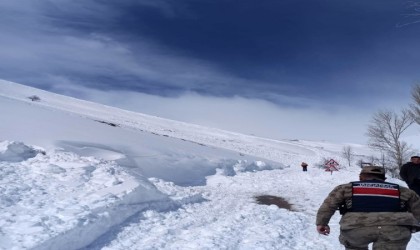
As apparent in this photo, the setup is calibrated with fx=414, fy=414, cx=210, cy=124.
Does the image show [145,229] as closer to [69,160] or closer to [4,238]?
[4,238]

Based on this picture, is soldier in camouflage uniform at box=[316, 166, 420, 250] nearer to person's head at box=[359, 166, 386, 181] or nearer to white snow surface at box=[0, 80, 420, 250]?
person's head at box=[359, 166, 386, 181]

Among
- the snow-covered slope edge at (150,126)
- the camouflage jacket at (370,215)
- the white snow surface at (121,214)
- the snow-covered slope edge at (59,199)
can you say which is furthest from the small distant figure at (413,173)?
the snow-covered slope edge at (150,126)

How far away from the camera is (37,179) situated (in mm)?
10430

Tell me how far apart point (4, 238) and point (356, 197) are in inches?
204

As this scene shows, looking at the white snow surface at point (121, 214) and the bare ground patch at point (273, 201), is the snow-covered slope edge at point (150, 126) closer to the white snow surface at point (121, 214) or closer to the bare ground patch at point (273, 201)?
the bare ground patch at point (273, 201)

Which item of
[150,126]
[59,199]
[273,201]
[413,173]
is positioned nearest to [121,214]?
[59,199]

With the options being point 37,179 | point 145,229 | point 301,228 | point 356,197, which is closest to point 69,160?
point 37,179

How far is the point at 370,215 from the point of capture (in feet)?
13.8

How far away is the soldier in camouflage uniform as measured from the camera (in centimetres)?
414

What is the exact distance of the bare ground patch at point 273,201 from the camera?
13243 millimetres

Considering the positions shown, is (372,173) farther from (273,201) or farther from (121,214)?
(273,201)

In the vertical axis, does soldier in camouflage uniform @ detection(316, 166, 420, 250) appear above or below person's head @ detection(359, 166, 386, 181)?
below

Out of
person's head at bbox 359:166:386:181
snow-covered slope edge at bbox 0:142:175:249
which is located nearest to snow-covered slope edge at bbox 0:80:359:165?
snow-covered slope edge at bbox 0:142:175:249

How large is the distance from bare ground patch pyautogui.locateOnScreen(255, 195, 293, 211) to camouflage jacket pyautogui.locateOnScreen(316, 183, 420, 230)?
8.40m
